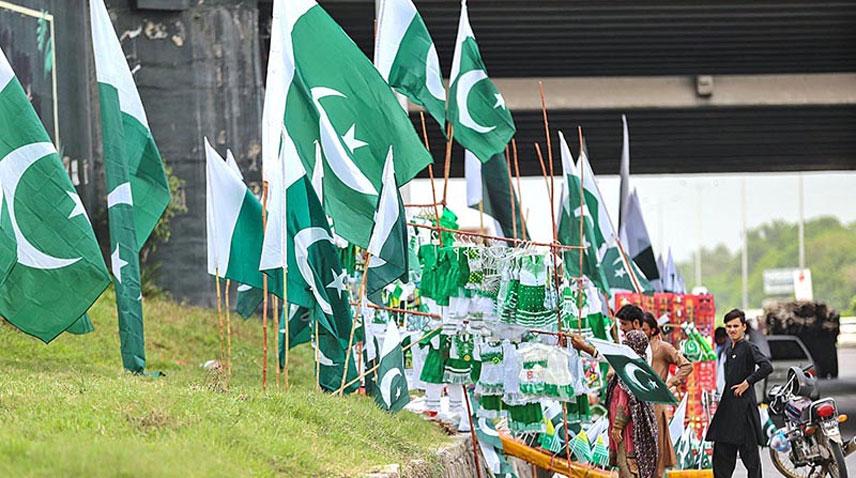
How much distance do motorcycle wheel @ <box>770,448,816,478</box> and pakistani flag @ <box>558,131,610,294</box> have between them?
2.50 m

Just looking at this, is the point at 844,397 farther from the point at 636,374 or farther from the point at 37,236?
the point at 37,236

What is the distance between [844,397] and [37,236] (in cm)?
2158

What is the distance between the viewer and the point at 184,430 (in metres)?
8.16

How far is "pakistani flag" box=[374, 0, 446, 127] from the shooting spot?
13367 millimetres

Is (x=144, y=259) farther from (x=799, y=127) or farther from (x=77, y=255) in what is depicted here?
(x=799, y=127)

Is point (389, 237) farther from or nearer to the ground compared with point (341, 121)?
nearer to the ground

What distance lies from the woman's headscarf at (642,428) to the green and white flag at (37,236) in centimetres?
369

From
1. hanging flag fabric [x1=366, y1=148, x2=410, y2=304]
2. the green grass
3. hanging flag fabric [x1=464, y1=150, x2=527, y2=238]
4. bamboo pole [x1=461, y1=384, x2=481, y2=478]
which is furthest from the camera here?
hanging flag fabric [x1=464, y1=150, x2=527, y2=238]

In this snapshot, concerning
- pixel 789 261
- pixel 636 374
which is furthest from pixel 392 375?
pixel 789 261

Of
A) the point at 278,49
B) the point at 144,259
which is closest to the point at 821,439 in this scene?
the point at 278,49

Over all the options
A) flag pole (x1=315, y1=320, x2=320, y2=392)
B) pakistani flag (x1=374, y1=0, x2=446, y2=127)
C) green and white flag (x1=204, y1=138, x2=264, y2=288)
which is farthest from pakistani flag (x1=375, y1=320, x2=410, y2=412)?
pakistani flag (x1=374, y1=0, x2=446, y2=127)

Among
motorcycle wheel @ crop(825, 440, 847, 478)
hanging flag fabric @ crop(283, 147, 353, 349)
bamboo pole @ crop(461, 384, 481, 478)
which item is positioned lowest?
motorcycle wheel @ crop(825, 440, 847, 478)

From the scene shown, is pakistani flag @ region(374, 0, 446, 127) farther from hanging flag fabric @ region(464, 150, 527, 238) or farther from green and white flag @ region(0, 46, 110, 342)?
green and white flag @ region(0, 46, 110, 342)

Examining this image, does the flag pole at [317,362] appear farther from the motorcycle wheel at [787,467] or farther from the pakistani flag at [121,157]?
the motorcycle wheel at [787,467]
